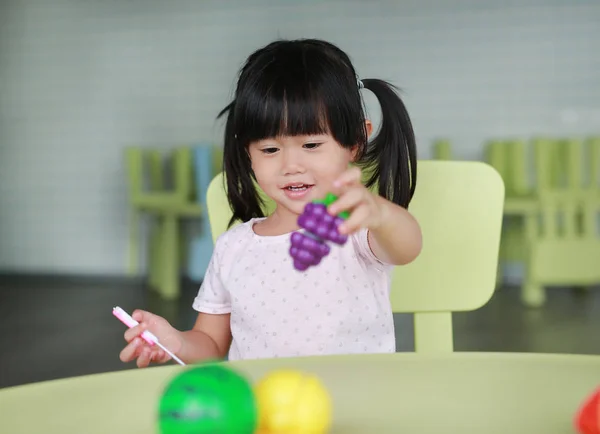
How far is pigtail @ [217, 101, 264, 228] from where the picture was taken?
117 centimetres

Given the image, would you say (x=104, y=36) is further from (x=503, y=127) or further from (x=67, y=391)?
(x=67, y=391)

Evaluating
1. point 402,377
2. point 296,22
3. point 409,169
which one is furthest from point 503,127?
point 402,377

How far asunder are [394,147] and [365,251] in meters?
0.16

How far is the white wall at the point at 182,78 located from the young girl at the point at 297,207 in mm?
4107

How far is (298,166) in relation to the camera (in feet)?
3.25

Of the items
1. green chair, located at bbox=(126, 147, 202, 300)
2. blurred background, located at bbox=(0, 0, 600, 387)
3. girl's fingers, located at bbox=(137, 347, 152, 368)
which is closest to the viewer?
girl's fingers, located at bbox=(137, 347, 152, 368)

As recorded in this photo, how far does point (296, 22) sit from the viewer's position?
17.4ft

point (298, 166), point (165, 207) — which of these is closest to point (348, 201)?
point (298, 166)

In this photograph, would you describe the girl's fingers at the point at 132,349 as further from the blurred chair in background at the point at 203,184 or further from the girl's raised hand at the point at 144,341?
the blurred chair in background at the point at 203,184

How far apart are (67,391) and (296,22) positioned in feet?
16.3

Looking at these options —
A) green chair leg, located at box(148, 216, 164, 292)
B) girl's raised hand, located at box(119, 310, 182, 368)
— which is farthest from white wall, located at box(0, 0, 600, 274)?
girl's raised hand, located at box(119, 310, 182, 368)

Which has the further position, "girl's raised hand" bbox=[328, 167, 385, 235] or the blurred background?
the blurred background

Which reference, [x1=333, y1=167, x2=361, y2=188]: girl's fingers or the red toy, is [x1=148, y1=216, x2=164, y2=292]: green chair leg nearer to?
[x1=333, y1=167, x2=361, y2=188]: girl's fingers

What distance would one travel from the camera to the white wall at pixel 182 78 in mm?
5000
